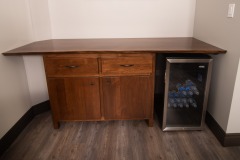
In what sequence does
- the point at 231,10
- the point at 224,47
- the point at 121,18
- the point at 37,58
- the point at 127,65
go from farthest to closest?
the point at 121,18, the point at 37,58, the point at 127,65, the point at 224,47, the point at 231,10

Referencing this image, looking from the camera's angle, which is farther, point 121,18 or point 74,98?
point 121,18

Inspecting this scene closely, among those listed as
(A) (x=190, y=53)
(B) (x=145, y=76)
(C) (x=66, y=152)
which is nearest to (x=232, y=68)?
(A) (x=190, y=53)

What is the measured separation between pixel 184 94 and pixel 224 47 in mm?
580

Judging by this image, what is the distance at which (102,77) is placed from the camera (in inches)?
70.8

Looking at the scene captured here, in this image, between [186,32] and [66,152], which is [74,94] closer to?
[66,152]

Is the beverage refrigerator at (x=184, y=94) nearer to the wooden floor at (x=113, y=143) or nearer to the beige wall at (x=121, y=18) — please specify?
the wooden floor at (x=113, y=143)

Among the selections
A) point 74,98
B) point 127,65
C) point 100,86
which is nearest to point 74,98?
point 74,98

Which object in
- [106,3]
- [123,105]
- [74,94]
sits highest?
[106,3]

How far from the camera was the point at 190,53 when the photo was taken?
70.3 inches

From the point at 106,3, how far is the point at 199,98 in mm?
1465

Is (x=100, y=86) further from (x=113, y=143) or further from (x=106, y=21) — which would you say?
(x=106, y=21)

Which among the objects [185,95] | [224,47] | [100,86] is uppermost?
[224,47]

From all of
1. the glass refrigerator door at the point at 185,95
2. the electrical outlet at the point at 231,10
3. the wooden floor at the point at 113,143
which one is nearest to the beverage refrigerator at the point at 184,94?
the glass refrigerator door at the point at 185,95

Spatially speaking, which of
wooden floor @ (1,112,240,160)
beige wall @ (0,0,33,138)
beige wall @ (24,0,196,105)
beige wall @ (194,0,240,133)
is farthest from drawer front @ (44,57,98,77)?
beige wall @ (194,0,240,133)
